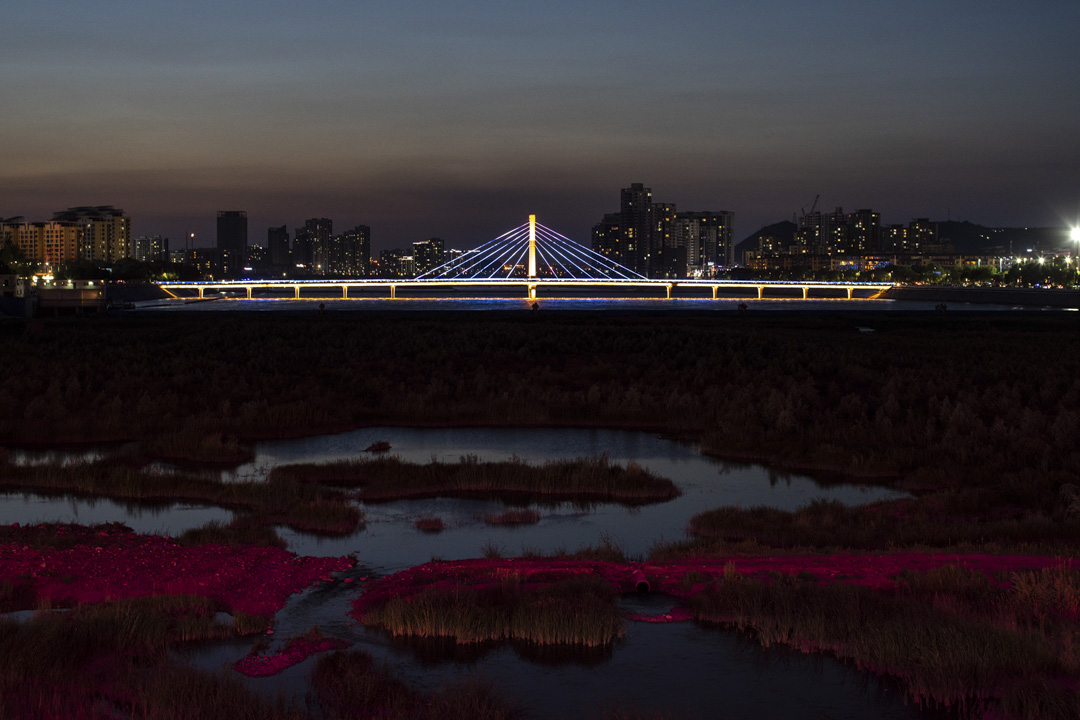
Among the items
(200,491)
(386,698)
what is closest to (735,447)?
(200,491)

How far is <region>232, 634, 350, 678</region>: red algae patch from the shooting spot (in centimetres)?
877

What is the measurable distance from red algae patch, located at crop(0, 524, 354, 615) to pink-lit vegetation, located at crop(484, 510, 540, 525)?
294cm

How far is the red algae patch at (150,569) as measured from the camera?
10508 mm

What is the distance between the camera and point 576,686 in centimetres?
874

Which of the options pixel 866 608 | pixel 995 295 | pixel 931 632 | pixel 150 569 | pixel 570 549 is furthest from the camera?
pixel 995 295

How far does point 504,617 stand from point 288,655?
1991 mm

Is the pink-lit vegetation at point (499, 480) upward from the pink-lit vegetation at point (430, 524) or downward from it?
upward

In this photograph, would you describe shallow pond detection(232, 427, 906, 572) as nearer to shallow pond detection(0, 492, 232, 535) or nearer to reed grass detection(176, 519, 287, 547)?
reed grass detection(176, 519, 287, 547)

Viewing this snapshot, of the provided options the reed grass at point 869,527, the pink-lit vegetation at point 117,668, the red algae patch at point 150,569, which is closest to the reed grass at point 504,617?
the red algae patch at point 150,569

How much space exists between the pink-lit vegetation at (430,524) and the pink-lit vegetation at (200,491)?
0.84 metres

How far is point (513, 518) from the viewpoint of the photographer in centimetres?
1494

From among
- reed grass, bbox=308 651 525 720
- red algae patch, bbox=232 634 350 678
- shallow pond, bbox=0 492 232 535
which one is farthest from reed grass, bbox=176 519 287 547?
reed grass, bbox=308 651 525 720

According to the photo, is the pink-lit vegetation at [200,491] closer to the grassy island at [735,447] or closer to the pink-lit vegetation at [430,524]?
the grassy island at [735,447]

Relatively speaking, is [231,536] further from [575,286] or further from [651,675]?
[575,286]
